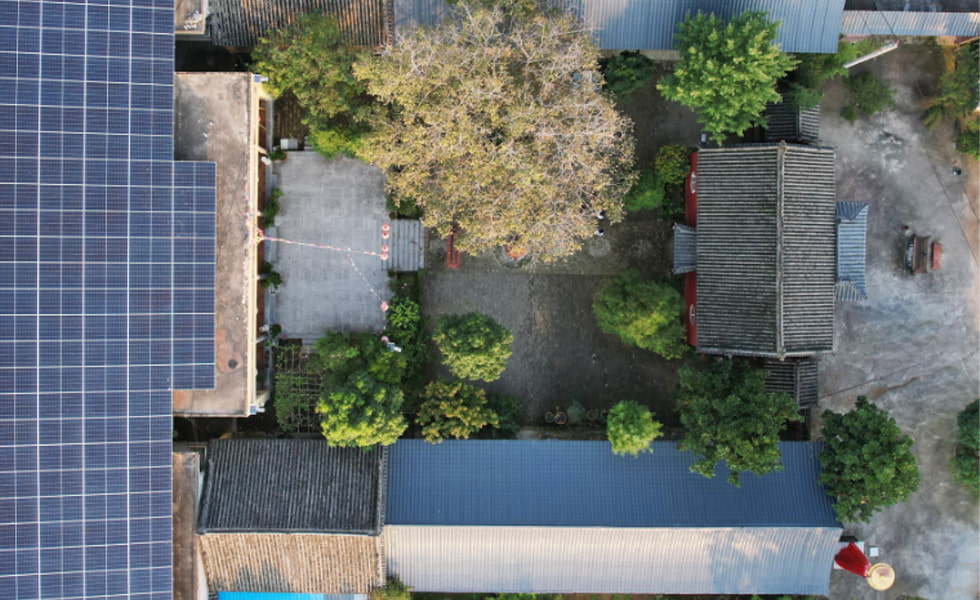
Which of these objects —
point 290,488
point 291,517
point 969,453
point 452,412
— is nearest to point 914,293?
point 969,453

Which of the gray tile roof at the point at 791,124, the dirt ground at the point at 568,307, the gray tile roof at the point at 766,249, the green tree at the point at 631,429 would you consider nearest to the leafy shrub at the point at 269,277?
the dirt ground at the point at 568,307

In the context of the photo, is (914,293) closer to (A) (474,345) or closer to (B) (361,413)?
(A) (474,345)

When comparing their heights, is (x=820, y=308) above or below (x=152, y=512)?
above

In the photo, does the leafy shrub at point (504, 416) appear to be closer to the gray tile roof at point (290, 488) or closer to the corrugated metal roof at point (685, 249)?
the gray tile roof at point (290, 488)

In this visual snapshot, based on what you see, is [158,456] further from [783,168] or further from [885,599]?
[885,599]

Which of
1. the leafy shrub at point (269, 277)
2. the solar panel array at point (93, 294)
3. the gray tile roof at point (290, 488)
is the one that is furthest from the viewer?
the leafy shrub at point (269, 277)

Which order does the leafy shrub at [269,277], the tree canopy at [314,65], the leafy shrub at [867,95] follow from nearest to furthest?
1. the tree canopy at [314,65]
2. the leafy shrub at [269,277]
3. the leafy shrub at [867,95]

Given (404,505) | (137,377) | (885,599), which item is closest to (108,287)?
(137,377)
